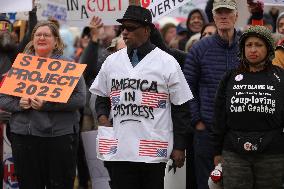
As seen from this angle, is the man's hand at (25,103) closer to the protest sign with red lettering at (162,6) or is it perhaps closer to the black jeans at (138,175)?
the black jeans at (138,175)

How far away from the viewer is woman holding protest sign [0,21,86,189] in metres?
7.92

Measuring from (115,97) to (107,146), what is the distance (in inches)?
16.1

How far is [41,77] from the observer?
8180 millimetres

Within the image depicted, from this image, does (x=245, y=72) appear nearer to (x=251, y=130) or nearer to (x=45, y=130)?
(x=251, y=130)

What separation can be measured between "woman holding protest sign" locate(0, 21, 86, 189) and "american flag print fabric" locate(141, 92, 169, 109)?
3.93 feet

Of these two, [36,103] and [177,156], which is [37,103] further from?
[177,156]

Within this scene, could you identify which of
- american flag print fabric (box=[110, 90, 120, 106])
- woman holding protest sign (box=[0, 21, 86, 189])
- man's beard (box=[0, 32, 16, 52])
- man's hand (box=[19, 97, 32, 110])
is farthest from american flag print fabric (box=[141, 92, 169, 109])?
man's beard (box=[0, 32, 16, 52])

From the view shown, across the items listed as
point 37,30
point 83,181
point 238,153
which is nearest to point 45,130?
point 37,30

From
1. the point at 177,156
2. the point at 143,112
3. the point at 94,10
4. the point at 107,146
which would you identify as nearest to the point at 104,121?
the point at 107,146

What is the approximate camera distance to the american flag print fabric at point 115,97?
7131 millimetres

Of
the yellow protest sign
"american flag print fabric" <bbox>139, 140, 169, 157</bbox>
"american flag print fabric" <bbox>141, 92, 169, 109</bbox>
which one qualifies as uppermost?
the yellow protest sign

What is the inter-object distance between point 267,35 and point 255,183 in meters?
1.17

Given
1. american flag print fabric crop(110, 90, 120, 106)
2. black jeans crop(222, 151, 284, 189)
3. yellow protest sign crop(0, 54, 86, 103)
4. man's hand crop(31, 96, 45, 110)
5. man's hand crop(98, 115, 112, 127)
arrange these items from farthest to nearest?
yellow protest sign crop(0, 54, 86, 103) → man's hand crop(31, 96, 45, 110) → man's hand crop(98, 115, 112, 127) → american flag print fabric crop(110, 90, 120, 106) → black jeans crop(222, 151, 284, 189)

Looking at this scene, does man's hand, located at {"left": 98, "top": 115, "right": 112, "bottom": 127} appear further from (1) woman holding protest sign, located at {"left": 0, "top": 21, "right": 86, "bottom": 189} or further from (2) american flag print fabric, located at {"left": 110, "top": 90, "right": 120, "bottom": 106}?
(1) woman holding protest sign, located at {"left": 0, "top": 21, "right": 86, "bottom": 189}
